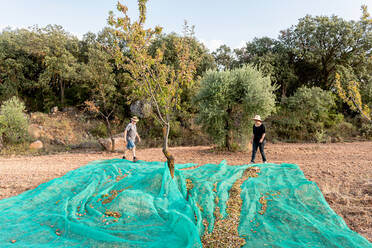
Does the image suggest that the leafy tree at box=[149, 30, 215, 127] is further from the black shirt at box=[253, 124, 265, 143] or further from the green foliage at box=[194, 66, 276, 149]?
the black shirt at box=[253, 124, 265, 143]

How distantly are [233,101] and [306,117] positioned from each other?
30.1ft

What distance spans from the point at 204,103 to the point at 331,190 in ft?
22.9

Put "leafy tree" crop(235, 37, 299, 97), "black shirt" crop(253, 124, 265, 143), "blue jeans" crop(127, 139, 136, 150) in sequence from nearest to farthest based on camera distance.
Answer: "black shirt" crop(253, 124, 265, 143) → "blue jeans" crop(127, 139, 136, 150) → "leafy tree" crop(235, 37, 299, 97)

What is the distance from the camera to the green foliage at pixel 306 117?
16.1m

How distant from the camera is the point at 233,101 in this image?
10.8m

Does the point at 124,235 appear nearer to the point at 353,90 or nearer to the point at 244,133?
the point at 353,90

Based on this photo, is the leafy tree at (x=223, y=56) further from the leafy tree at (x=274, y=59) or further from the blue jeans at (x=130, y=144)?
the blue jeans at (x=130, y=144)

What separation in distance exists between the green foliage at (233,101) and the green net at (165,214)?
17.9 ft

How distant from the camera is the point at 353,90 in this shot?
248 inches

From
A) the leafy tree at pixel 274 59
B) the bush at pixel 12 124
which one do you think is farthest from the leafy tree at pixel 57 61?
the leafy tree at pixel 274 59

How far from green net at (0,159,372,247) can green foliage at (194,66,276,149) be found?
5.45 m

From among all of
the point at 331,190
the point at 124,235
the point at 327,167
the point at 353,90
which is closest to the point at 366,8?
the point at 353,90

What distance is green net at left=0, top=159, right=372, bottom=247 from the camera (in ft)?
9.84

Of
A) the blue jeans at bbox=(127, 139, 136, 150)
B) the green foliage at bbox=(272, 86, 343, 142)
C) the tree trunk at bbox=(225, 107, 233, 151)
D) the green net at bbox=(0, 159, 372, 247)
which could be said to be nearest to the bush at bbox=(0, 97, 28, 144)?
the blue jeans at bbox=(127, 139, 136, 150)
